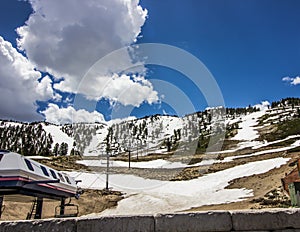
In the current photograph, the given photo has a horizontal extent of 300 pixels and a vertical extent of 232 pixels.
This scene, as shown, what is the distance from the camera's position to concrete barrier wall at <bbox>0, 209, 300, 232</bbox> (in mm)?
4504

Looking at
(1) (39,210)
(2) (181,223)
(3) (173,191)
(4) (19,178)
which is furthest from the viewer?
(3) (173,191)

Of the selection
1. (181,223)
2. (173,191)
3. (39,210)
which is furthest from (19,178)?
(173,191)

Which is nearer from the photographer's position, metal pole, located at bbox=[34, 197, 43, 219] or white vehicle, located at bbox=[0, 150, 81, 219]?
white vehicle, located at bbox=[0, 150, 81, 219]

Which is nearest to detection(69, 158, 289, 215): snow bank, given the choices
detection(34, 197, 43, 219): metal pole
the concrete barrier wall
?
detection(34, 197, 43, 219): metal pole

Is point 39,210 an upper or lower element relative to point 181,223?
upper

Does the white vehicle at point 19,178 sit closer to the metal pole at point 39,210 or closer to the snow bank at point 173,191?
the metal pole at point 39,210

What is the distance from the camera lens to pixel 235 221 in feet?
15.7

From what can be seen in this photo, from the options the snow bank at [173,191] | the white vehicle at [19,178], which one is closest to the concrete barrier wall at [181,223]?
the white vehicle at [19,178]

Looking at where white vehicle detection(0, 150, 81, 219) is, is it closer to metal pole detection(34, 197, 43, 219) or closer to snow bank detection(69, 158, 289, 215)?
metal pole detection(34, 197, 43, 219)

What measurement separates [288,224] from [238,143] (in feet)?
359

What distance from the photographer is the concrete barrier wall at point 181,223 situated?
450cm

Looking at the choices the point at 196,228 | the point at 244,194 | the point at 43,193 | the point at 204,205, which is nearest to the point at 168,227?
the point at 196,228

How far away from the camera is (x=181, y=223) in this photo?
184 inches

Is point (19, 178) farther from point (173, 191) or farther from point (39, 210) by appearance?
point (173, 191)
